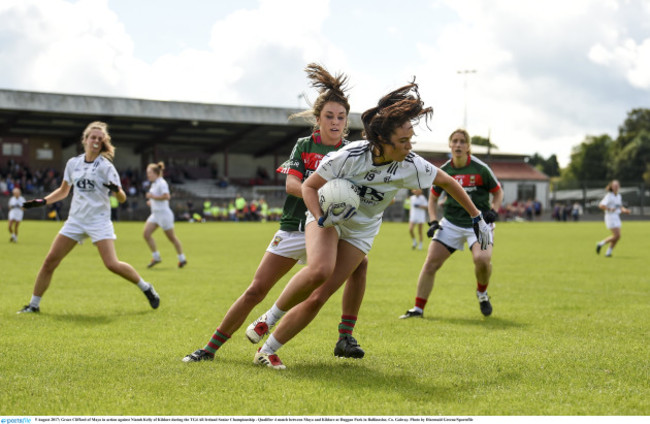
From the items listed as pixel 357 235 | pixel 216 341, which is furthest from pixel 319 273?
pixel 216 341

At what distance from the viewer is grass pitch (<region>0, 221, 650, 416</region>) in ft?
14.9

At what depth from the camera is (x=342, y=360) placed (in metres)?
6.04

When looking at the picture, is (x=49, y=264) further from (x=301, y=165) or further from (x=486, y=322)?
(x=486, y=322)

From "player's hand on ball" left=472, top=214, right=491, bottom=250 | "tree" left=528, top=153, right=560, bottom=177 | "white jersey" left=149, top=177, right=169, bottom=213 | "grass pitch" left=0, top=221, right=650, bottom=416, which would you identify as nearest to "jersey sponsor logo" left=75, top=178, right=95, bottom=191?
"grass pitch" left=0, top=221, right=650, bottom=416

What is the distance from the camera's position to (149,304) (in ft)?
32.7

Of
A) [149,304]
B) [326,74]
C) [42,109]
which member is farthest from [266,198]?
[326,74]

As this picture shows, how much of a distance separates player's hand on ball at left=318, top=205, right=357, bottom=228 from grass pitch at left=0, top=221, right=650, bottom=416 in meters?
1.20

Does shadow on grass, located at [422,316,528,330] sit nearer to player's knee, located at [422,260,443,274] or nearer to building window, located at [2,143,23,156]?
player's knee, located at [422,260,443,274]

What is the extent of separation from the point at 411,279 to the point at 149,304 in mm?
6030

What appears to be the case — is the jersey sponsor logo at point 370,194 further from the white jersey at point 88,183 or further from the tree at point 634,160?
the tree at point 634,160

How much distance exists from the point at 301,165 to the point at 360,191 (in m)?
0.68

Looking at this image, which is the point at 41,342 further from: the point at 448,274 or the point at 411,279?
the point at 448,274

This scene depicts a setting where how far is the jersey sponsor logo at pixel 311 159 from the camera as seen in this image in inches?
232

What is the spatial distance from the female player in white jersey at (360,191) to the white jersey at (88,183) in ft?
14.7
